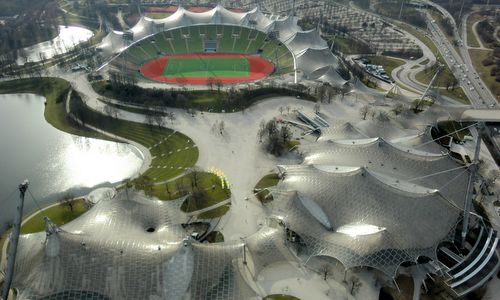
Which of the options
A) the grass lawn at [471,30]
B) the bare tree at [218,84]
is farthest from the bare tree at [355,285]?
the grass lawn at [471,30]

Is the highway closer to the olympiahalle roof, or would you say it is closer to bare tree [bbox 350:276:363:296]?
the olympiahalle roof

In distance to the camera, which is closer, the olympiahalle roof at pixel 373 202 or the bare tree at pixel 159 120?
the olympiahalle roof at pixel 373 202

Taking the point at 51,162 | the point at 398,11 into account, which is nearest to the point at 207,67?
the point at 51,162

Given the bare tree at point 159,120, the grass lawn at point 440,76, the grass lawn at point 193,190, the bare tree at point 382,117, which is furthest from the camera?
the grass lawn at point 440,76

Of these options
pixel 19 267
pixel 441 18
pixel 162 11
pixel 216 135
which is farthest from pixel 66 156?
pixel 441 18

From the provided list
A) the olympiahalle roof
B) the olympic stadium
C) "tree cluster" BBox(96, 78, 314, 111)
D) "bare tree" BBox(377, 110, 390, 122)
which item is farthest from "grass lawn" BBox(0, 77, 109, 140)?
"bare tree" BBox(377, 110, 390, 122)

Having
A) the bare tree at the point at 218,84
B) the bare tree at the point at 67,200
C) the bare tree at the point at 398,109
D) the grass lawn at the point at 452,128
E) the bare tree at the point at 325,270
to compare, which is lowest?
the grass lawn at the point at 452,128

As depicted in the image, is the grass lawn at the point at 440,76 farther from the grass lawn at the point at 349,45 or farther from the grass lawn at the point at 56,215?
the grass lawn at the point at 56,215

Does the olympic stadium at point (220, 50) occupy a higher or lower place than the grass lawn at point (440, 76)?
higher
